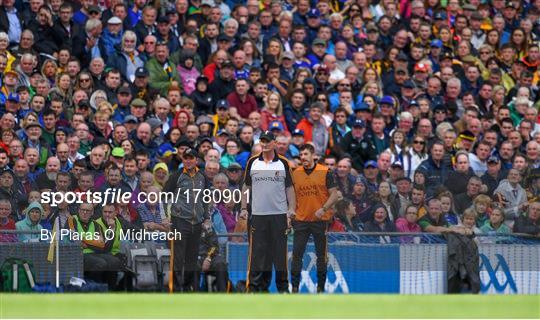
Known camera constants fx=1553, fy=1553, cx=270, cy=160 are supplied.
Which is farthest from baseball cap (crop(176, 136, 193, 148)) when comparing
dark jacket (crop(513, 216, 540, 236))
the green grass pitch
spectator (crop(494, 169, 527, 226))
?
dark jacket (crop(513, 216, 540, 236))

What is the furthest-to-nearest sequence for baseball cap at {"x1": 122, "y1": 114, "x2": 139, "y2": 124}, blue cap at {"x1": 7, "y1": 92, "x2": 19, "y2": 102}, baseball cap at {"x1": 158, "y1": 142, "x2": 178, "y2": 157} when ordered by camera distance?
baseball cap at {"x1": 122, "y1": 114, "x2": 139, "y2": 124}, baseball cap at {"x1": 158, "y1": 142, "x2": 178, "y2": 157}, blue cap at {"x1": 7, "y1": 92, "x2": 19, "y2": 102}

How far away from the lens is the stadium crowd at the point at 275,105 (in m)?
19.5

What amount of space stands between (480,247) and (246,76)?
6.36 meters

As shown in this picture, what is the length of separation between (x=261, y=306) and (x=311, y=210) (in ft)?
10.4

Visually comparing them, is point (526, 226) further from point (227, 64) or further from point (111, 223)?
point (227, 64)

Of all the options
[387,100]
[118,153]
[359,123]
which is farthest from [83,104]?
[387,100]

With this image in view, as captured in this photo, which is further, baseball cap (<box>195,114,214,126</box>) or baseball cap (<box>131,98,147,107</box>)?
baseball cap (<box>195,114,214,126</box>)

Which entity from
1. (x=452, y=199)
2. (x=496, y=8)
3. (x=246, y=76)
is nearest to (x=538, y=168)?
(x=452, y=199)

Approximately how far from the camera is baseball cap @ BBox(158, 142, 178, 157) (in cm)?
2208

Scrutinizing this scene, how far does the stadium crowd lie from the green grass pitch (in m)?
1.73

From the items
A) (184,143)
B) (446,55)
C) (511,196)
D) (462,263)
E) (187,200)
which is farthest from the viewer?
(446,55)

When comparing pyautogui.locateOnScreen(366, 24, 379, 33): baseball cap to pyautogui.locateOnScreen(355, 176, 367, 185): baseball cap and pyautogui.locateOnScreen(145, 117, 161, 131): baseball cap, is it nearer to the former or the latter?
pyautogui.locateOnScreen(145, 117, 161, 131): baseball cap

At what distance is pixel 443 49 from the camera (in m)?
27.3

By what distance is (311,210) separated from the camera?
1898 centimetres
